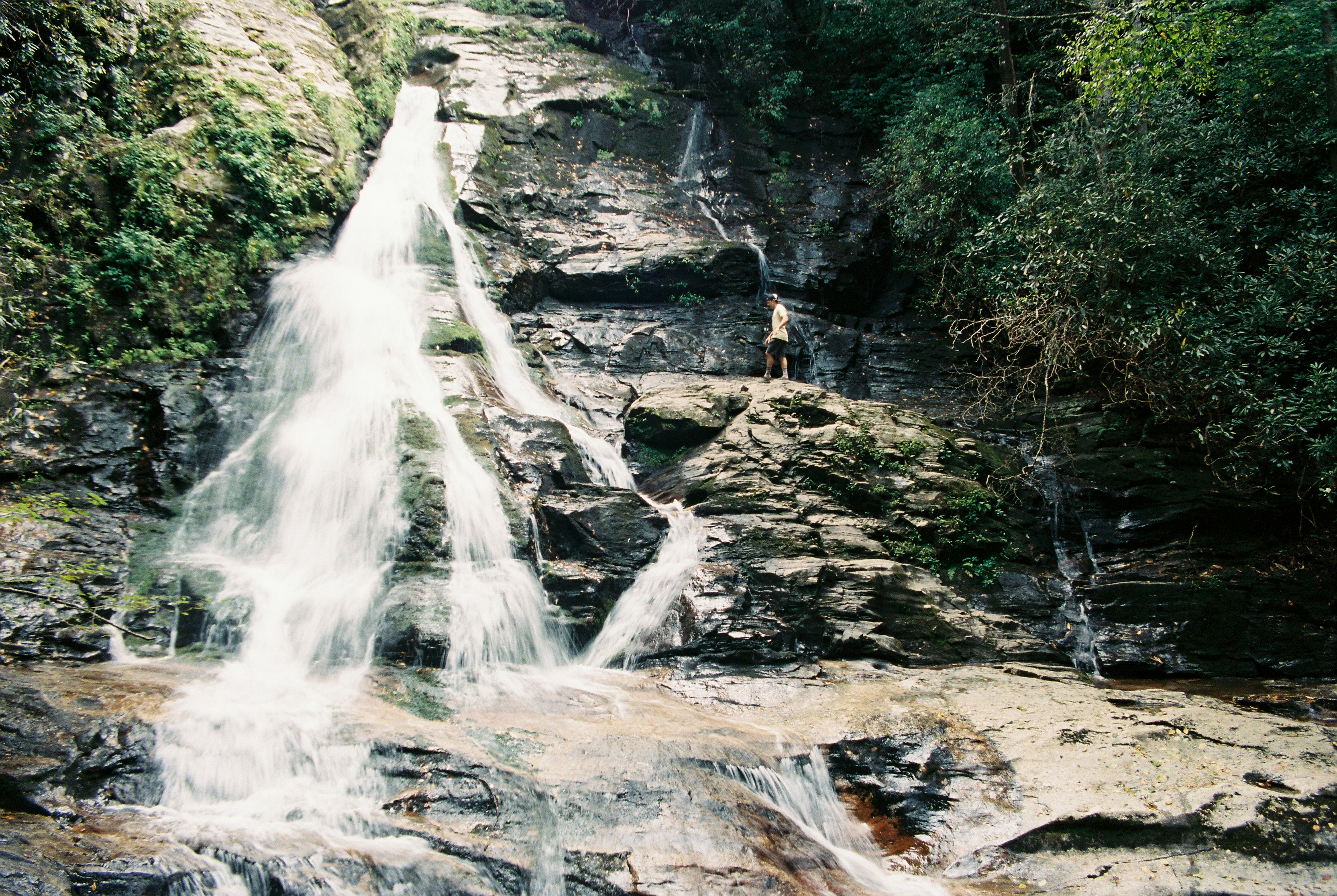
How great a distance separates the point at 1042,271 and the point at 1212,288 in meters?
2.30

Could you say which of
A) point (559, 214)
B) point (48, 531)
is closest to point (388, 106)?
point (559, 214)

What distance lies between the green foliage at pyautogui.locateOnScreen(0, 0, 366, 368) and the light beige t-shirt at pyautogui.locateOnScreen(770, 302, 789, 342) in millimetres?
8111

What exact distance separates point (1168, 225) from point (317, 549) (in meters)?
12.3

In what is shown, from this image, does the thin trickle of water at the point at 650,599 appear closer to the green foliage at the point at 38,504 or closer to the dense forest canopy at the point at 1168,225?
the green foliage at the point at 38,504

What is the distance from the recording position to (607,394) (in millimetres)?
12695

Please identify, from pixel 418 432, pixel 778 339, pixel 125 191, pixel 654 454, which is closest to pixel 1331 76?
pixel 778 339

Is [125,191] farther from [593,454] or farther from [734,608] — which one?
[734,608]

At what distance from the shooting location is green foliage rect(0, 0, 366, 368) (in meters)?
9.09

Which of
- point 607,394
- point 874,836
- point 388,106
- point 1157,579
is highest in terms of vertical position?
point 388,106

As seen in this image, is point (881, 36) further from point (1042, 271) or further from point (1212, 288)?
point (1212, 288)

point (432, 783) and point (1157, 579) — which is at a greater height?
point (1157, 579)

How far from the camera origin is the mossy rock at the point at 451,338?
10914 mm

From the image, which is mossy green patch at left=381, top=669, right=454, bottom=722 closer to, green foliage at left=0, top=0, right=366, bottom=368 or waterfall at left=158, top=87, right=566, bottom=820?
waterfall at left=158, top=87, right=566, bottom=820

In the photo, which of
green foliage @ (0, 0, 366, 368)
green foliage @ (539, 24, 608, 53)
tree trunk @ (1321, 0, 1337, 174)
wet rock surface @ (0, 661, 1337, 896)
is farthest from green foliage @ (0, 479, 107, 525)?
green foliage @ (539, 24, 608, 53)
